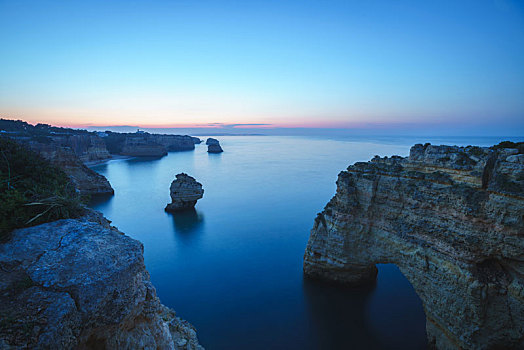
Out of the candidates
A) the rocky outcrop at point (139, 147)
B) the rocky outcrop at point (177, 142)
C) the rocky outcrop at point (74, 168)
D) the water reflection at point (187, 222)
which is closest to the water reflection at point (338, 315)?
the water reflection at point (187, 222)

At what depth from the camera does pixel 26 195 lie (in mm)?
4059

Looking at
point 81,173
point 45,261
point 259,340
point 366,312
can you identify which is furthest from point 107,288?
point 81,173

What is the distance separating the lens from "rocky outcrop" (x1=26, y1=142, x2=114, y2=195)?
1024 inches

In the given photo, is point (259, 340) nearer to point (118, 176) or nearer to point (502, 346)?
point (502, 346)

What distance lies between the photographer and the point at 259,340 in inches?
380

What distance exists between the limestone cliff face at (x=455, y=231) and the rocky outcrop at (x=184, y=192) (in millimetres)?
17095

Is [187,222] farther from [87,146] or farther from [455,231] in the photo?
[87,146]

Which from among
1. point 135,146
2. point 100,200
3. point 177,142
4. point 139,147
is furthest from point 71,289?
point 177,142

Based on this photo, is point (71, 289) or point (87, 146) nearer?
point (71, 289)

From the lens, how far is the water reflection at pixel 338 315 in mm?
9555

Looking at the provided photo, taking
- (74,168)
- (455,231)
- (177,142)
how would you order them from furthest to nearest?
(177,142)
(74,168)
(455,231)

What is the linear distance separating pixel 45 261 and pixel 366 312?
39.7ft

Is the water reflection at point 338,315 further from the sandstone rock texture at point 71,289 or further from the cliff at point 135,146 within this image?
the cliff at point 135,146

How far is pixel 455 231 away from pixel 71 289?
9414 millimetres
